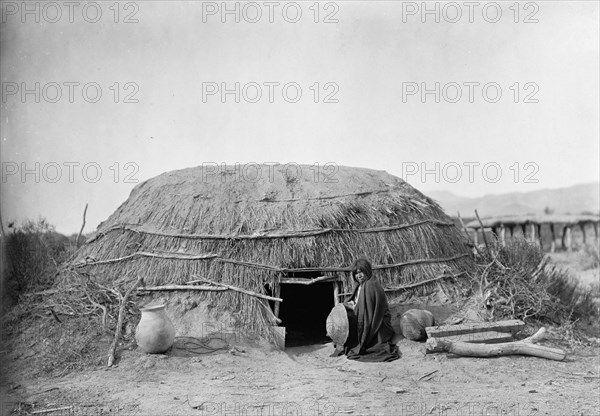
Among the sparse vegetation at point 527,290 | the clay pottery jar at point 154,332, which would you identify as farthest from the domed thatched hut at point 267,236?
the clay pottery jar at point 154,332

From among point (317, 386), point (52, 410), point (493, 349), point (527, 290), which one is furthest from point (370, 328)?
point (52, 410)

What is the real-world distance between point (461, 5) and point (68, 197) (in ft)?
37.1

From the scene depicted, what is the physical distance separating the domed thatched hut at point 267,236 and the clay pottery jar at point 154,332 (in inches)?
38.2

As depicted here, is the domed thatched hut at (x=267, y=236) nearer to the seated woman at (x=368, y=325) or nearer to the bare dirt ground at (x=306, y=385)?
the seated woman at (x=368, y=325)

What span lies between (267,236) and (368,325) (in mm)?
2011

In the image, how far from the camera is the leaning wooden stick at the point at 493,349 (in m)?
6.65

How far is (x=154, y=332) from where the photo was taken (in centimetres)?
642

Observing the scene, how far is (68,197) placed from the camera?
14.3 metres

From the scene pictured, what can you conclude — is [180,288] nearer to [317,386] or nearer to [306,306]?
[317,386]

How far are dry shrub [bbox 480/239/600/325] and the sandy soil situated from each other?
1015mm

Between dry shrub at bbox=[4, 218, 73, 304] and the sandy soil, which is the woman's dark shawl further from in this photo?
dry shrub at bbox=[4, 218, 73, 304]

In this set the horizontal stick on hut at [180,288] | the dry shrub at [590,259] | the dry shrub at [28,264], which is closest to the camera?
the horizontal stick on hut at [180,288]

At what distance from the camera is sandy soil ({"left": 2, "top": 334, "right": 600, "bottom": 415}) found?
5.19 m

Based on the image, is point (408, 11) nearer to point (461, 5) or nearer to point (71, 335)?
point (461, 5)
